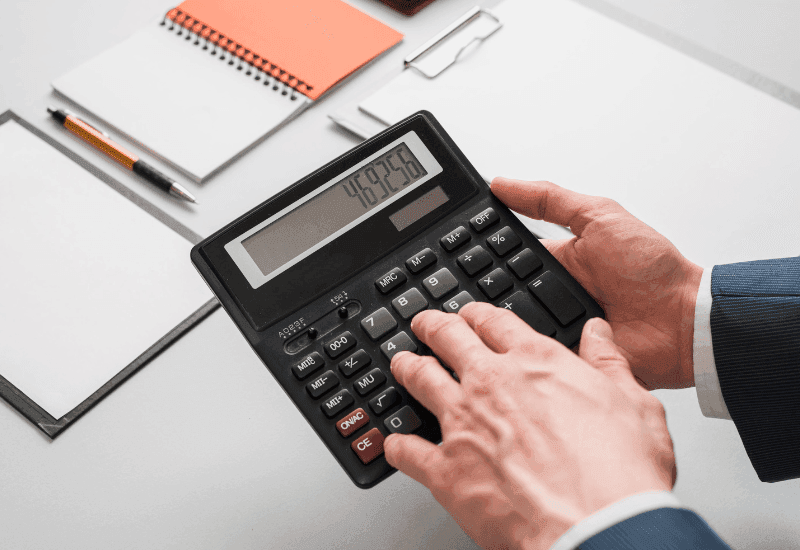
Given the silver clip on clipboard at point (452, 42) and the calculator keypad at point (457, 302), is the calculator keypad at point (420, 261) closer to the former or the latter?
the calculator keypad at point (457, 302)

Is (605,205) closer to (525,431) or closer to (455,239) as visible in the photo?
(455,239)

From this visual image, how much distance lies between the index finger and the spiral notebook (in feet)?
1.15

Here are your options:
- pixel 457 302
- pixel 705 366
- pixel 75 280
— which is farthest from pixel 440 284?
pixel 75 280

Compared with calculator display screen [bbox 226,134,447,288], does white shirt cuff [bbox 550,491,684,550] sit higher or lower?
lower

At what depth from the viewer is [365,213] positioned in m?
0.58

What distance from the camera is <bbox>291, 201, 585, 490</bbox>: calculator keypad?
0.50m

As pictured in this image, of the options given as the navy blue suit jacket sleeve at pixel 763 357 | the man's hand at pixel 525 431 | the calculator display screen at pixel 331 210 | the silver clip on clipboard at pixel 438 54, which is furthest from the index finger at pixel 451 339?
the silver clip on clipboard at pixel 438 54

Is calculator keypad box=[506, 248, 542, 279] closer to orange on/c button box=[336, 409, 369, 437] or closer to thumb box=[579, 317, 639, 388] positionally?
thumb box=[579, 317, 639, 388]

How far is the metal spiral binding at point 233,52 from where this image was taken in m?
0.82

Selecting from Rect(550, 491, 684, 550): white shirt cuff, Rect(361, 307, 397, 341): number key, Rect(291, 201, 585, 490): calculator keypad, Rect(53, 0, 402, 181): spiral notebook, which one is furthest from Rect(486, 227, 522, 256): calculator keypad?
Rect(53, 0, 402, 181): spiral notebook

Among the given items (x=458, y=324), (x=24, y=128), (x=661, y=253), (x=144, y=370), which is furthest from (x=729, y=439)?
(x=24, y=128)

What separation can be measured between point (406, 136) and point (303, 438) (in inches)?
10.9

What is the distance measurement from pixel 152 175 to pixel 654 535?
593 millimetres

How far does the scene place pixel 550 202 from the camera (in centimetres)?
61
